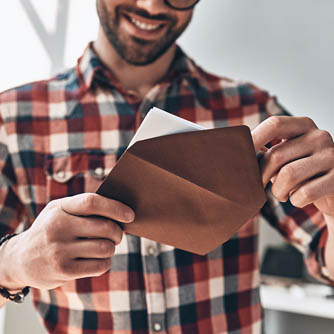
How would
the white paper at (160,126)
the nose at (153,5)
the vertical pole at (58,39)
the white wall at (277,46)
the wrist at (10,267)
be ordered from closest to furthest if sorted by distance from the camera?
the white paper at (160,126) < the wrist at (10,267) < the nose at (153,5) < the vertical pole at (58,39) < the white wall at (277,46)

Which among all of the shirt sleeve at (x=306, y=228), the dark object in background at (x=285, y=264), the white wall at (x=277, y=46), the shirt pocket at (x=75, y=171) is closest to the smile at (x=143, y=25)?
the shirt pocket at (x=75, y=171)

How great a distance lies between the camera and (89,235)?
537 millimetres

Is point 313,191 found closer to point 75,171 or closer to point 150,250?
point 150,250

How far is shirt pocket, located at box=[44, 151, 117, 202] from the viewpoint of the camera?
88 cm

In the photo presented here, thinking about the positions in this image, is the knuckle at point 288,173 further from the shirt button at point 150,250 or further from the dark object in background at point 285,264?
the dark object in background at point 285,264

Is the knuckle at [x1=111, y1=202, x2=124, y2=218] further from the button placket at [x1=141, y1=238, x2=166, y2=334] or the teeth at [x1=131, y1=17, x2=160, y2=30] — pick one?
the teeth at [x1=131, y1=17, x2=160, y2=30]

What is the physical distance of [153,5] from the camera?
0.88 m

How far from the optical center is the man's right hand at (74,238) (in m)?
0.52

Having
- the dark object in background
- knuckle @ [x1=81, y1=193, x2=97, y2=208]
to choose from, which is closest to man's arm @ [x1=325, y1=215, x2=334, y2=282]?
knuckle @ [x1=81, y1=193, x2=97, y2=208]

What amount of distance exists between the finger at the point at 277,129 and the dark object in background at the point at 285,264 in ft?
4.13

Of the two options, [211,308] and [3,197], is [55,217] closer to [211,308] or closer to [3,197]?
[3,197]

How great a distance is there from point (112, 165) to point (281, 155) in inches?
17.2

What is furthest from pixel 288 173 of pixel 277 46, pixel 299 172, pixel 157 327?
pixel 277 46

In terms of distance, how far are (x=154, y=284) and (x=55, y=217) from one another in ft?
1.21
